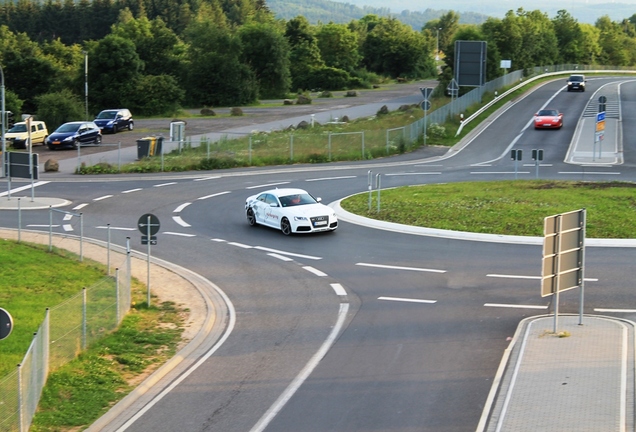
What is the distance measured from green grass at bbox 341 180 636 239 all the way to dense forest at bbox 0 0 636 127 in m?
36.9

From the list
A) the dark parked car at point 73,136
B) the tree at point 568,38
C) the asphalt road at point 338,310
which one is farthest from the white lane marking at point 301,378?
the tree at point 568,38

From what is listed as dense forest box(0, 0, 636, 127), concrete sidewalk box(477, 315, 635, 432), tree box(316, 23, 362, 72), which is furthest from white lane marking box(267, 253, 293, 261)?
tree box(316, 23, 362, 72)

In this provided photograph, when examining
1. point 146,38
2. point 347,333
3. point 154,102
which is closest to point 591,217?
point 347,333

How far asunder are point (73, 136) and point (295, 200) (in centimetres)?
2615

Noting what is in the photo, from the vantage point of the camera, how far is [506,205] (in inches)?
1193

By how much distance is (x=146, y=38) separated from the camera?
86.7 meters

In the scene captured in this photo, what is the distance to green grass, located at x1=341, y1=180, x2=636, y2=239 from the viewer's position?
27.5 metres

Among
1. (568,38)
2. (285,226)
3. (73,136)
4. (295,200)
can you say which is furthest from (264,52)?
(285,226)

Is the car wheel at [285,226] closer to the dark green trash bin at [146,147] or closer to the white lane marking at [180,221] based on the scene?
the white lane marking at [180,221]

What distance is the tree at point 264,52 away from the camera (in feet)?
303

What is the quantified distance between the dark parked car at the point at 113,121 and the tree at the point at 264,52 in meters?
32.6

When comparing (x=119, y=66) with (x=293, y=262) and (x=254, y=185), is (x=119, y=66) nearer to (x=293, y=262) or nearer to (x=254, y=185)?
(x=254, y=185)

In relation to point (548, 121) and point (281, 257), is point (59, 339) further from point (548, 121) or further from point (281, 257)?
point (548, 121)

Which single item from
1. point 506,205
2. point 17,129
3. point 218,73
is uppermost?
point 218,73
